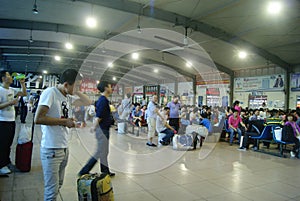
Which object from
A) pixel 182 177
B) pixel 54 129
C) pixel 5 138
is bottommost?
pixel 182 177

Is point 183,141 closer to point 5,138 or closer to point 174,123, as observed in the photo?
point 174,123

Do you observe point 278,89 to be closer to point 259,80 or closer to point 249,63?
point 259,80

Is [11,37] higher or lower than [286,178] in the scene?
higher

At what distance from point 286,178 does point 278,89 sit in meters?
9.81

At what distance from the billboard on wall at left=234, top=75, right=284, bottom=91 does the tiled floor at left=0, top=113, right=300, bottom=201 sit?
27.3ft

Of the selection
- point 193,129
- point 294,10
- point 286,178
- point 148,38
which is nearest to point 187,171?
point 286,178

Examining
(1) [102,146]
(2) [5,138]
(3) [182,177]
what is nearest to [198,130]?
(3) [182,177]

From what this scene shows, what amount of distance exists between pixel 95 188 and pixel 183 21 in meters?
7.49

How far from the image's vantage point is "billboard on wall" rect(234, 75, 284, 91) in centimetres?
1227

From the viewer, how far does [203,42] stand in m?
10.4

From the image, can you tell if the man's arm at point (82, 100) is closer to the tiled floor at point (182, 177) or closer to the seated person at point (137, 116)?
the tiled floor at point (182, 177)

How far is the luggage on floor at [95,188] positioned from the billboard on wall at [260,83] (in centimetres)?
1243

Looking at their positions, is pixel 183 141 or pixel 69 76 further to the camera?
pixel 183 141

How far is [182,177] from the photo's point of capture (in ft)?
11.6
